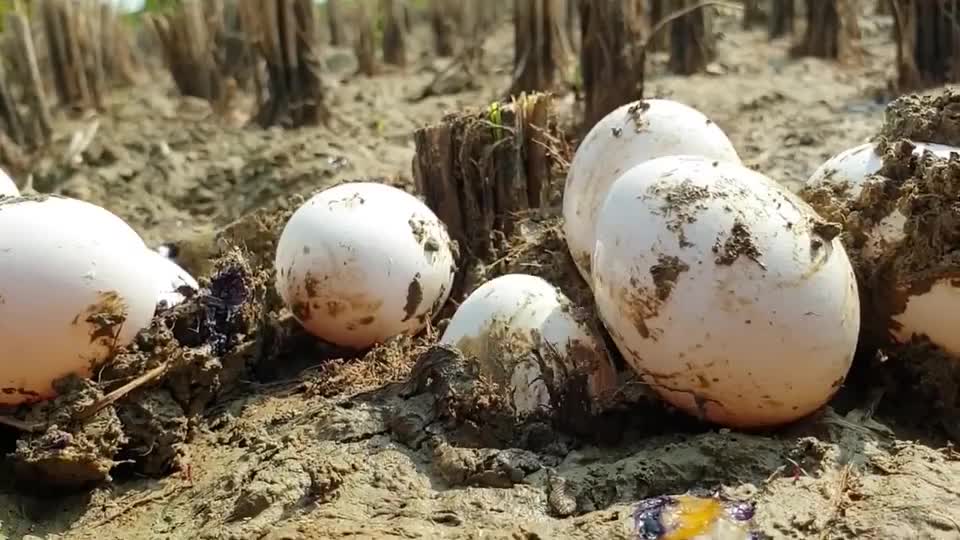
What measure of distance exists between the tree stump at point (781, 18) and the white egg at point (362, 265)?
6194mm

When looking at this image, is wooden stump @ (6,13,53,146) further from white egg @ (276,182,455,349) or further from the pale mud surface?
white egg @ (276,182,455,349)

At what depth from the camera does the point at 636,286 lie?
2.77 meters

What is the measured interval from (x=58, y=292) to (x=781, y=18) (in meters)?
7.51

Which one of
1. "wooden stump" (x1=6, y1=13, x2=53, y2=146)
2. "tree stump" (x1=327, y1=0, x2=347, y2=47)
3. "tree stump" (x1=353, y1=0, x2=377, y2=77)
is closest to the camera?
"wooden stump" (x1=6, y1=13, x2=53, y2=146)

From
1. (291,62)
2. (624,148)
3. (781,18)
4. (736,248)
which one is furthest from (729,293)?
(781,18)

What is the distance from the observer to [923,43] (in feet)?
21.3

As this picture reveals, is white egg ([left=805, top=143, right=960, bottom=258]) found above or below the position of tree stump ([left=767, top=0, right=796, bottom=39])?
above

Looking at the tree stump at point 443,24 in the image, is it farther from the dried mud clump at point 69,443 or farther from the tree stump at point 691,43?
the dried mud clump at point 69,443

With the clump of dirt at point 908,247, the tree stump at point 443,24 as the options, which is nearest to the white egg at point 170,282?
the clump of dirt at point 908,247

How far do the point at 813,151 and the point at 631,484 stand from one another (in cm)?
306

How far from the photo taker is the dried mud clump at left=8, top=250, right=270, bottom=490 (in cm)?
319

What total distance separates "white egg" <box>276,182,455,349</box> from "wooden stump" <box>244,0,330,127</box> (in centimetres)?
319

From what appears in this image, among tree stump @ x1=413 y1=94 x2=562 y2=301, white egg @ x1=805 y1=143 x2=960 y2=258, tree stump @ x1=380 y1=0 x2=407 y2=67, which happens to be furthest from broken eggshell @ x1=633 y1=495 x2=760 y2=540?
tree stump @ x1=380 y1=0 x2=407 y2=67

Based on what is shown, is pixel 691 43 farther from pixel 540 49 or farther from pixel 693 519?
pixel 693 519
